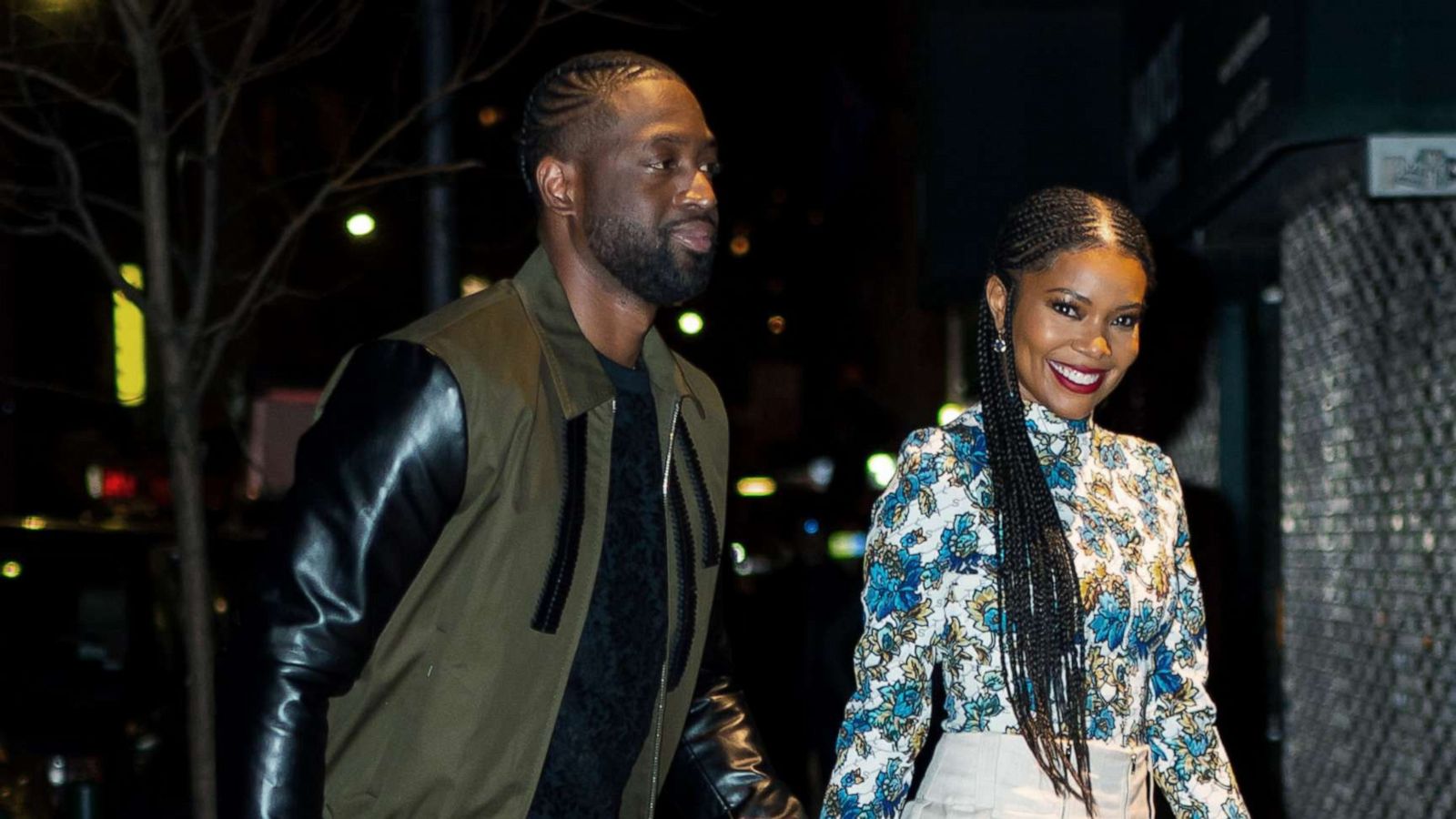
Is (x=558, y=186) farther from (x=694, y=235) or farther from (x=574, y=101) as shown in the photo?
(x=694, y=235)

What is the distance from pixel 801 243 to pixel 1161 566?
37.5 metres

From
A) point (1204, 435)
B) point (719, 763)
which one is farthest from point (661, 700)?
point (1204, 435)

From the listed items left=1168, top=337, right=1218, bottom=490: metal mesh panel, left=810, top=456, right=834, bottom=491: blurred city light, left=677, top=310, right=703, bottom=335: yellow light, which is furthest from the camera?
left=810, top=456, right=834, bottom=491: blurred city light

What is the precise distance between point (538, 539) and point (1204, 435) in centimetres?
898

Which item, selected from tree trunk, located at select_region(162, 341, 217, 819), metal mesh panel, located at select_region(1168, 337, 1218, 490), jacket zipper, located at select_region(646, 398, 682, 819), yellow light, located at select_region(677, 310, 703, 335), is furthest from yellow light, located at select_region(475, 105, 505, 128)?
jacket zipper, located at select_region(646, 398, 682, 819)

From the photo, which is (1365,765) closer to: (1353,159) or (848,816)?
(1353,159)

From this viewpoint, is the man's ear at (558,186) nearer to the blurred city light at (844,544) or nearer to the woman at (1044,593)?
the woman at (1044,593)

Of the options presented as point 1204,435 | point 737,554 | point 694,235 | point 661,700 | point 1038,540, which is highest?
point 694,235

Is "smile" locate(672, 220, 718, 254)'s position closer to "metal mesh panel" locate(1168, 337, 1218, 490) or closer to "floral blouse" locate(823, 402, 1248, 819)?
"floral blouse" locate(823, 402, 1248, 819)

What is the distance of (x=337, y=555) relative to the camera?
2.58 metres

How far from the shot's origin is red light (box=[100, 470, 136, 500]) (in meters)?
22.8

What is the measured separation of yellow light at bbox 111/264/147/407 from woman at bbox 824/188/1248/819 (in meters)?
20.4

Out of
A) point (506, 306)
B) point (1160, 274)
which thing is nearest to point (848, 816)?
point (506, 306)

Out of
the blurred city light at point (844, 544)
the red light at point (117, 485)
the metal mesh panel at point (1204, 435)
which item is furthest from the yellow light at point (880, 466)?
the red light at point (117, 485)
